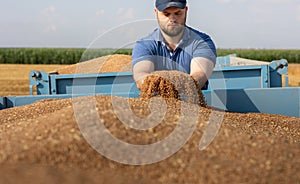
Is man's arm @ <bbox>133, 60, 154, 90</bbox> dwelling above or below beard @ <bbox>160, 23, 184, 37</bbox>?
below

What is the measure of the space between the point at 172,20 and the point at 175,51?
28 centimetres

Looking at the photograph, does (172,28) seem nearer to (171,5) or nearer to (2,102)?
(171,5)

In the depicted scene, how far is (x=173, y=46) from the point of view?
429 cm

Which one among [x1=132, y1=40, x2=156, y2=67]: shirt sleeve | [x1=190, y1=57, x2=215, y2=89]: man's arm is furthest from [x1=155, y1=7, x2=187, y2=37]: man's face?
[x1=190, y1=57, x2=215, y2=89]: man's arm

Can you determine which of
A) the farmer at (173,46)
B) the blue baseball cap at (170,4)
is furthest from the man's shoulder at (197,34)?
the blue baseball cap at (170,4)

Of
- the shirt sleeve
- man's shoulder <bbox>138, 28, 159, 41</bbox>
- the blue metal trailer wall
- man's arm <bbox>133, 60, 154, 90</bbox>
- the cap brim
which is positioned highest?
the cap brim

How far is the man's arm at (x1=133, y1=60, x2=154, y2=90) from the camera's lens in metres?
3.88

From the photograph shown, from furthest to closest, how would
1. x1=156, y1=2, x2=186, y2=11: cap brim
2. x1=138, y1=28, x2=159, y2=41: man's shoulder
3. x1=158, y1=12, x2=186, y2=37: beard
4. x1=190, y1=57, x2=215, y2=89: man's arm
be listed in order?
x1=138, y1=28, x2=159, y2=41: man's shoulder < x1=158, y1=12, x2=186, y2=37: beard < x1=156, y1=2, x2=186, y2=11: cap brim < x1=190, y1=57, x2=215, y2=89: man's arm

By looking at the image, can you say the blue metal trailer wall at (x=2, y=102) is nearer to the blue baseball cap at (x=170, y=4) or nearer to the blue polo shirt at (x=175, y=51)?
the blue polo shirt at (x=175, y=51)

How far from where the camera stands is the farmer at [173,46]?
4055 mm

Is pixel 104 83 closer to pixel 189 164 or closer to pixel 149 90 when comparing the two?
pixel 149 90

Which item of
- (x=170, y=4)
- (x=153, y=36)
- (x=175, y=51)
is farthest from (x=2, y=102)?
(x=170, y=4)

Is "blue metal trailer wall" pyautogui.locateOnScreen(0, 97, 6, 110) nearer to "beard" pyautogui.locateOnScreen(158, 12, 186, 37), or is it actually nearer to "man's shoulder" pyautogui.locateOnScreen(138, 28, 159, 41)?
"man's shoulder" pyautogui.locateOnScreen(138, 28, 159, 41)

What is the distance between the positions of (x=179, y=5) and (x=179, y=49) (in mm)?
408
